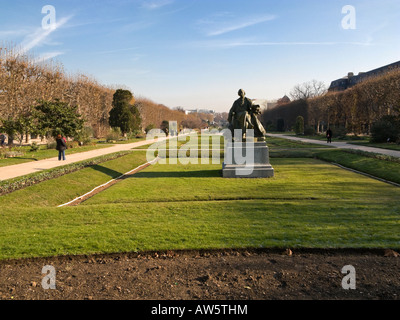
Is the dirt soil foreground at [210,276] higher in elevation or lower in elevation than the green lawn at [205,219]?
lower

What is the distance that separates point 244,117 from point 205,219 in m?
6.90

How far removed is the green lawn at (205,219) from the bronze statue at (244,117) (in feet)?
9.49

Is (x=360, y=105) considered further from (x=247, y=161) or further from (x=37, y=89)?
(x=37, y=89)

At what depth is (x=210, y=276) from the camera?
384 centimetres

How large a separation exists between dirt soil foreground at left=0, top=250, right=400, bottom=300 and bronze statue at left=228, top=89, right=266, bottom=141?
25.8 ft

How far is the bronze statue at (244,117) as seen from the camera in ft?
39.4

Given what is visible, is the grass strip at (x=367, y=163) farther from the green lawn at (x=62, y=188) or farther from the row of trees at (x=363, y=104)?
the row of trees at (x=363, y=104)

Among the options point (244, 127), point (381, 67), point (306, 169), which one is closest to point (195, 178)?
point (244, 127)

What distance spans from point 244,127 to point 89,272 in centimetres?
905

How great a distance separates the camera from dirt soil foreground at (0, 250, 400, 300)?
344 centimetres

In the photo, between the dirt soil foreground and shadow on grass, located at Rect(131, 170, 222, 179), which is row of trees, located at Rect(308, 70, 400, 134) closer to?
shadow on grass, located at Rect(131, 170, 222, 179)

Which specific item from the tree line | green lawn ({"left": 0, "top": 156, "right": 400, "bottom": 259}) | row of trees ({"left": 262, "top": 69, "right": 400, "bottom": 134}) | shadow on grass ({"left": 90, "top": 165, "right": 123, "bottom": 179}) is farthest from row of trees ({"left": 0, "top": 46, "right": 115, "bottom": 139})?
row of trees ({"left": 262, "top": 69, "right": 400, "bottom": 134})

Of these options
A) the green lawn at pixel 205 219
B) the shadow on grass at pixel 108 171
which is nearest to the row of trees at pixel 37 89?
the shadow on grass at pixel 108 171

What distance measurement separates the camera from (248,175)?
1152cm
